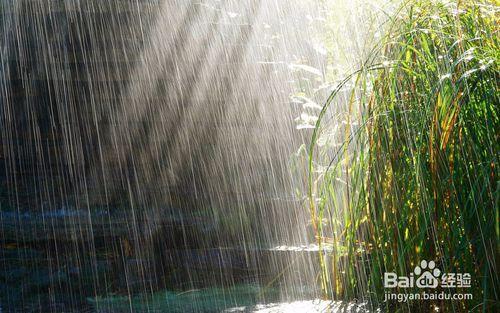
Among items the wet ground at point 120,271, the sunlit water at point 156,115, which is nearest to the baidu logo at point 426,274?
the wet ground at point 120,271

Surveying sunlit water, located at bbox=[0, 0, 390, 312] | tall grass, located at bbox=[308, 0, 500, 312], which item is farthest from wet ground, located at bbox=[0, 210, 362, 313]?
tall grass, located at bbox=[308, 0, 500, 312]

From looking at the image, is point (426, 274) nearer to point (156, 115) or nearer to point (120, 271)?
point (120, 271)

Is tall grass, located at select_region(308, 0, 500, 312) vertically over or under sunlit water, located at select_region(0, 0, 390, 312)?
under

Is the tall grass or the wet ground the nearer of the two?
the tall grass

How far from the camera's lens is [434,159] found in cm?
172

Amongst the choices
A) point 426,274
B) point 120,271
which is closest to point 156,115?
point 120,271

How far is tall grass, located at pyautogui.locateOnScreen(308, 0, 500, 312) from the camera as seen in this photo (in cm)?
168

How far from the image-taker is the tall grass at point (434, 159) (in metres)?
1.68

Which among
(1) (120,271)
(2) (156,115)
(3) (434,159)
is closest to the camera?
(3) (434,159)

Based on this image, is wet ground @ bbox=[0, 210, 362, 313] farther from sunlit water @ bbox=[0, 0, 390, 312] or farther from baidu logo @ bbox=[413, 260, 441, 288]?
baidu logo @ bbox=[413, 260, 441, 288]

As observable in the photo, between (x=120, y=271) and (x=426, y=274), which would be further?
(x=120, y=271)

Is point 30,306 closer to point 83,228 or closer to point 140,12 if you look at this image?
point 83,228

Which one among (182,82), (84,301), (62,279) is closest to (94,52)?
(182,82)

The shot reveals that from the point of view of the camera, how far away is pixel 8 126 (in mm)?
7555
